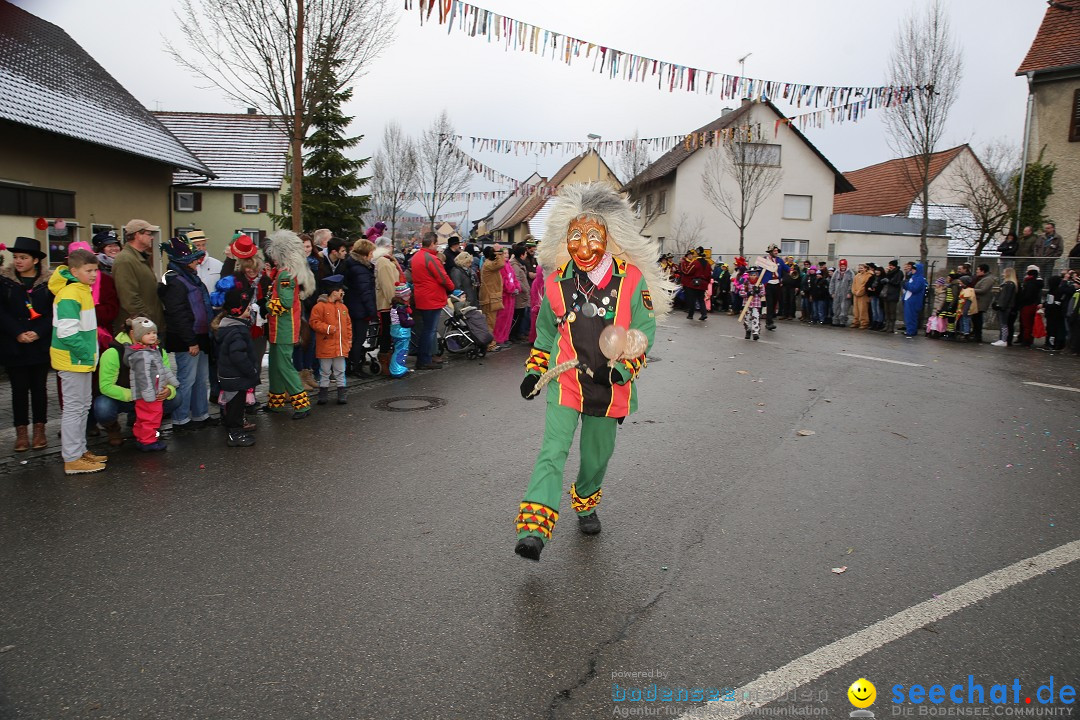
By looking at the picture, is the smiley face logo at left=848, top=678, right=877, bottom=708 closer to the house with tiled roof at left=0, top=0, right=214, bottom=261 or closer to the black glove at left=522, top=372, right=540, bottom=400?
the black glove at left=522, top=372, right=540, bottom=400

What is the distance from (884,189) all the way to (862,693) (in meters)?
46.1

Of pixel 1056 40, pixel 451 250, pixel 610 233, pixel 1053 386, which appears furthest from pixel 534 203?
pixel 610 233

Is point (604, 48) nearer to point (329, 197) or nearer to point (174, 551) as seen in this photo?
point (174, 551)

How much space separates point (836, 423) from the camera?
25.7ft

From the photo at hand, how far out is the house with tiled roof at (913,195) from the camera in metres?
38.2

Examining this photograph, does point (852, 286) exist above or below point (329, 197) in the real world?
below

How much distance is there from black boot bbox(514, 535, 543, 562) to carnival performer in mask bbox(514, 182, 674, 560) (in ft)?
0.79

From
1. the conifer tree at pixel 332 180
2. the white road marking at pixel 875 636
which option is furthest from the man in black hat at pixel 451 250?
the conifer tree at pixel 332 180

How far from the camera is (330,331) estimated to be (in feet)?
28.6

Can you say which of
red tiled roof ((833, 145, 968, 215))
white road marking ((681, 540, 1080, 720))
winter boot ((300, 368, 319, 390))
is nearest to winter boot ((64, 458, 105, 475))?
winter boot ((300, 368, 319, 390))

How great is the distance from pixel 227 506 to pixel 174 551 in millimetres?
832

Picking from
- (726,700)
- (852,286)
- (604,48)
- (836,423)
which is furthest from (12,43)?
(852,286)

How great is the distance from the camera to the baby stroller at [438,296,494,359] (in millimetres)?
12523

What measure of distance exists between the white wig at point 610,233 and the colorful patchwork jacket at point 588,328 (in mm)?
168
